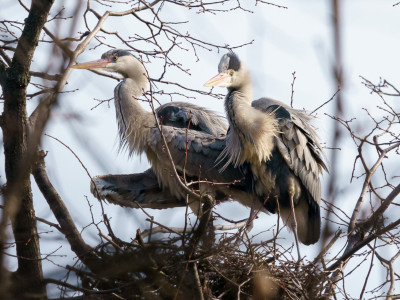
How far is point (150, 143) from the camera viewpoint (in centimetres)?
582

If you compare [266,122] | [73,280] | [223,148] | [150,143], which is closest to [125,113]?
[150,143]

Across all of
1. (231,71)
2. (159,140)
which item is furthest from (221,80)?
(159,140)

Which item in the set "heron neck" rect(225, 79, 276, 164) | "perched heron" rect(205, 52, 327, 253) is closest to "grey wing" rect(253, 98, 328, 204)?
"perched heron" rect(205, 52, 327, 253)

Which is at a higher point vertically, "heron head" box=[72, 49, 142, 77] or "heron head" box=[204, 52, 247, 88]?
"heron head" box=[72, 49, 142, 77]

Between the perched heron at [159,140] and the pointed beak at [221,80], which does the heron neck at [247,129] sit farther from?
the perched heron at [159,140]

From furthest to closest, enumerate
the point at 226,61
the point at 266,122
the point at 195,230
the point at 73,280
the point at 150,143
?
the point at 150,143 → the point at 226,61 → the point at 266,122 → the point at 73,280 → the point at 195,230

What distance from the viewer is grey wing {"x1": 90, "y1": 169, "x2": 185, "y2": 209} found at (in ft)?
18.7

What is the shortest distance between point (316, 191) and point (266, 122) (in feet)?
2.46

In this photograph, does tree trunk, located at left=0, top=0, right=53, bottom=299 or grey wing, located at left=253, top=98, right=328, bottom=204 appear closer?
tree trunk, located at left=0, top=0, right=53, bottom=299

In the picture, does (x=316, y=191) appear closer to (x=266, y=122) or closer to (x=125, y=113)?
(x=266, y=122)

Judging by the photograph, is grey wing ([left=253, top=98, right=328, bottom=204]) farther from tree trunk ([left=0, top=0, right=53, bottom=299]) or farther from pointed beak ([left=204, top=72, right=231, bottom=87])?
tree trunk ([left=0, top=0, right=53, bottom=299])

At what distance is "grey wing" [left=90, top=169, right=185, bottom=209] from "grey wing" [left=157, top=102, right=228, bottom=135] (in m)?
0.62

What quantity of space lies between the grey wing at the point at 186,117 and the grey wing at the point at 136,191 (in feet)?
2.02

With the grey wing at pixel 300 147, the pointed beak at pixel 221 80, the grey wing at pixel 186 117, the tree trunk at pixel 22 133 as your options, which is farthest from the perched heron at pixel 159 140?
→ the tree trunk at pixel 22 133
